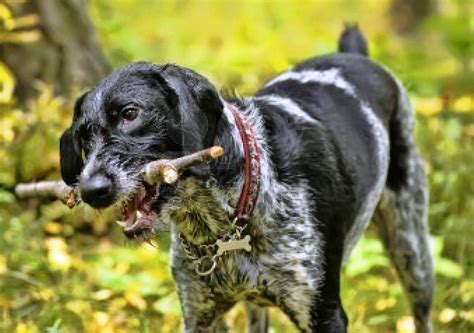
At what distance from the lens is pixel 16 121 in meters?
7.64

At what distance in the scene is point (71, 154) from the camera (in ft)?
14.3

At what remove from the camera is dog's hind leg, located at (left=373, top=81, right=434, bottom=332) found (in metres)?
6.02

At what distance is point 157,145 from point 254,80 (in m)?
6.72

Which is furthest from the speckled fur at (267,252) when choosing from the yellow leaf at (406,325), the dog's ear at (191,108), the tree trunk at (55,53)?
the tree trunk at (55,53)

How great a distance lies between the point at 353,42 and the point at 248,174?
2.27 m

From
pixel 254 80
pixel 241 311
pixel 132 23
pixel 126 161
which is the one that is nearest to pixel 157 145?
pixel 126 161

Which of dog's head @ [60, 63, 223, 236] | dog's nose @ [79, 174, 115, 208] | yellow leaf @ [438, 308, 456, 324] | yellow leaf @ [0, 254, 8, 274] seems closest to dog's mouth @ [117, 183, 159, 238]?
dog's head @ [60, 63, 223, 236]

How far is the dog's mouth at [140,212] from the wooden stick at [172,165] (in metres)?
0.08

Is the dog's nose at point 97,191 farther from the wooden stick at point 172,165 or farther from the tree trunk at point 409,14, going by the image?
the tree trunk at point 409,14

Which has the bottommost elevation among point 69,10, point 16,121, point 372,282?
point 372,282

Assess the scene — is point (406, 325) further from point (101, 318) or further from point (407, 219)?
point (101, 318)

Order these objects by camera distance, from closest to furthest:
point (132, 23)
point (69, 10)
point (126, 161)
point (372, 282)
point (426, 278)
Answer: point (126, 161) < point (426, 278) < point (372, 282) < point (69, 10) < point (132, 23)

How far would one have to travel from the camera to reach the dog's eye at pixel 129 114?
408cm

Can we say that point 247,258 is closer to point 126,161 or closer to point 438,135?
point 126,161
